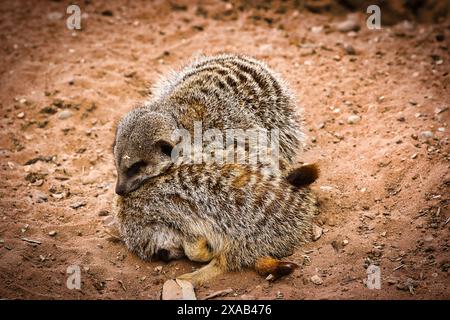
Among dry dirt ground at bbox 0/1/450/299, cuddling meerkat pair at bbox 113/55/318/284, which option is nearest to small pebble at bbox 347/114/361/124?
dry dirt ground at bbox 0/1/450/299

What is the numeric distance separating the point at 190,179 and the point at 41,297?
3.36 feet

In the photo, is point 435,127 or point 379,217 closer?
point 379,217

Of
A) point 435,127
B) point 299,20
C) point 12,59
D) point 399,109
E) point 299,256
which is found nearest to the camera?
point 299,256

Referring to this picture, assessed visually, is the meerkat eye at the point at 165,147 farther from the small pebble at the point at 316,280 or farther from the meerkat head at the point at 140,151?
the small pebble at the point at 316,280

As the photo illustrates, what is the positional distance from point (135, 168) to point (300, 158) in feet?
4.38

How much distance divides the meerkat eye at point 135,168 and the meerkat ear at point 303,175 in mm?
896

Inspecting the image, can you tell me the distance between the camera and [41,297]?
2.55 meters

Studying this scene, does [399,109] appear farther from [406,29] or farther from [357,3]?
[357,3]

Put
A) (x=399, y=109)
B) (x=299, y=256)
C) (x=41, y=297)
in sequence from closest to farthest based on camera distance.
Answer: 1. (x=41, y=297)
2. (x=299, y=256)
3. (x=399, y=109)

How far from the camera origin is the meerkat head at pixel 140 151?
2.95 m

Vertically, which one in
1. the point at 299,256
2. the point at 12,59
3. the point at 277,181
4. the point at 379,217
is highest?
the point at 12,59

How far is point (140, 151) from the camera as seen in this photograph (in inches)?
117

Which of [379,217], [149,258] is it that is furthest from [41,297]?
[379,217]

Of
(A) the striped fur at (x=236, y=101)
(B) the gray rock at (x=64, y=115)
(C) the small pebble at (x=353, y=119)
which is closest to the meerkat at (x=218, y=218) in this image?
(A) the striped fur at (x=236, y=101)
